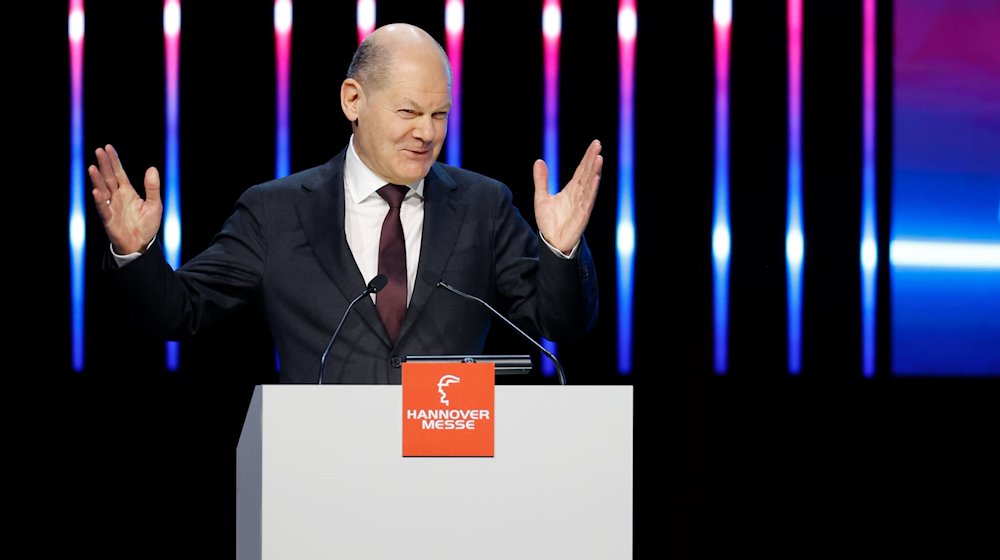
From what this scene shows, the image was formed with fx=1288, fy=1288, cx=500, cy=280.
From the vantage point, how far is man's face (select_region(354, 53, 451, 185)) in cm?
260

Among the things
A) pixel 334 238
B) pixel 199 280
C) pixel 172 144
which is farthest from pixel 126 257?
pixel 172 144

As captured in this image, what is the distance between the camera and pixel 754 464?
12.6ft

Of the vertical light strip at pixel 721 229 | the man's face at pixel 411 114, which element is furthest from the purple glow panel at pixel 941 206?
the man's face at pixel 411 114

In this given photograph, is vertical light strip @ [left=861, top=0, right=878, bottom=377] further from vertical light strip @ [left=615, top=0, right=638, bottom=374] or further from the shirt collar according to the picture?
the shirt collar

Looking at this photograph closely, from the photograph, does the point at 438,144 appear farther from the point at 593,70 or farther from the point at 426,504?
the point at 593,70

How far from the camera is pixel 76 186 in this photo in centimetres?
364

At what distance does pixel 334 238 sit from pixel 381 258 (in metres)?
0.10

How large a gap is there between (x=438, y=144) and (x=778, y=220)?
→ 5.08 ft

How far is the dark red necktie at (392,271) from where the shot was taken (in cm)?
259

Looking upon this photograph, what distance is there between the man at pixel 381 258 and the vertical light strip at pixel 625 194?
3.45 ft

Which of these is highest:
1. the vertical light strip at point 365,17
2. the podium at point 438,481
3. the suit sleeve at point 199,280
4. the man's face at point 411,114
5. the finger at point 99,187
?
the vertical light strip at point 365,17

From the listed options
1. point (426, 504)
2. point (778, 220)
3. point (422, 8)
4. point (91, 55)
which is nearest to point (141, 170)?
point (91, 55)

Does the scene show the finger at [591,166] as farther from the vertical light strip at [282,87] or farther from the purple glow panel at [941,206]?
the purple glow panel at [941,206]

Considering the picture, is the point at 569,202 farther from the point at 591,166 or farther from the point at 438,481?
the point at 438,481
